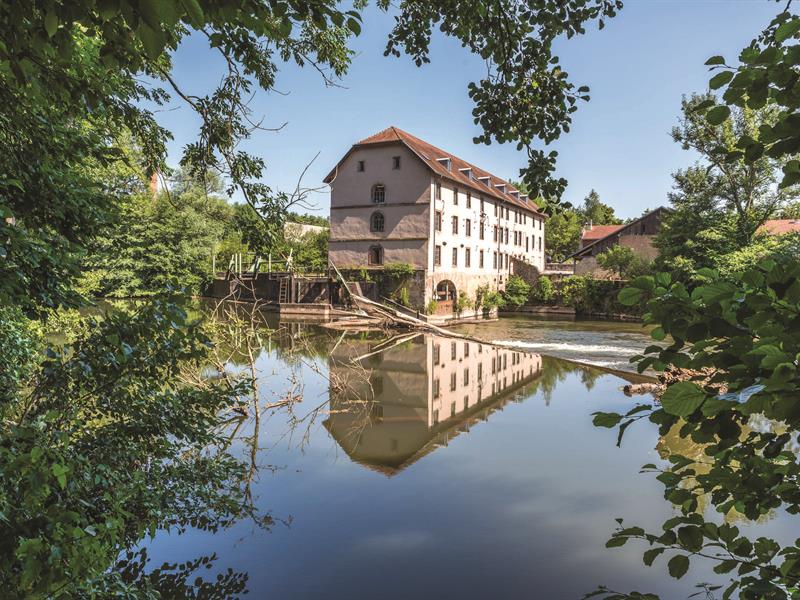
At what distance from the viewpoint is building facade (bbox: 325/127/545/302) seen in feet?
114

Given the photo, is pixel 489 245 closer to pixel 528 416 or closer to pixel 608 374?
pixel 608 374

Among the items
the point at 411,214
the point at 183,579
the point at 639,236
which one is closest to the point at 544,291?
the point at 639,236

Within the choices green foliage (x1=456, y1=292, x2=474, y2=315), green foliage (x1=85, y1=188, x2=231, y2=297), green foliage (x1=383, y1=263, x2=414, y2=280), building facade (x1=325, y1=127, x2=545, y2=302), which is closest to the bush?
building facade (x1=325, y1=127, x2=545, y2=302)

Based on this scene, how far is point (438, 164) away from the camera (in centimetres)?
3644

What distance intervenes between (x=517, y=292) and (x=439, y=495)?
35.6 metres

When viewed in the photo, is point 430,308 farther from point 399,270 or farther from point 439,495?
point 439,495

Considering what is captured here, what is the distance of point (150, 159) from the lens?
570 cm

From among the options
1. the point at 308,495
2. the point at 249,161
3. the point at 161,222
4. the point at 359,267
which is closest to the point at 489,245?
the point at 359,267

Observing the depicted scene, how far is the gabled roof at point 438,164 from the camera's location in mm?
34906

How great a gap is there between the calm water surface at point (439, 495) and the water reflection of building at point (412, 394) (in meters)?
0.06

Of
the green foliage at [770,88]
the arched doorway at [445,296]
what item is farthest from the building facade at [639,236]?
the green foliage at [770,88]

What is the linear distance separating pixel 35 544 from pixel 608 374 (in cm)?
1745

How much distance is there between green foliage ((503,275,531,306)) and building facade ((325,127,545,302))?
2913 millimetres

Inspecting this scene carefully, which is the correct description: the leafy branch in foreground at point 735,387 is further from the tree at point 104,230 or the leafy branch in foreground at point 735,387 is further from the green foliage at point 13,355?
the green foliage at point 13,355
